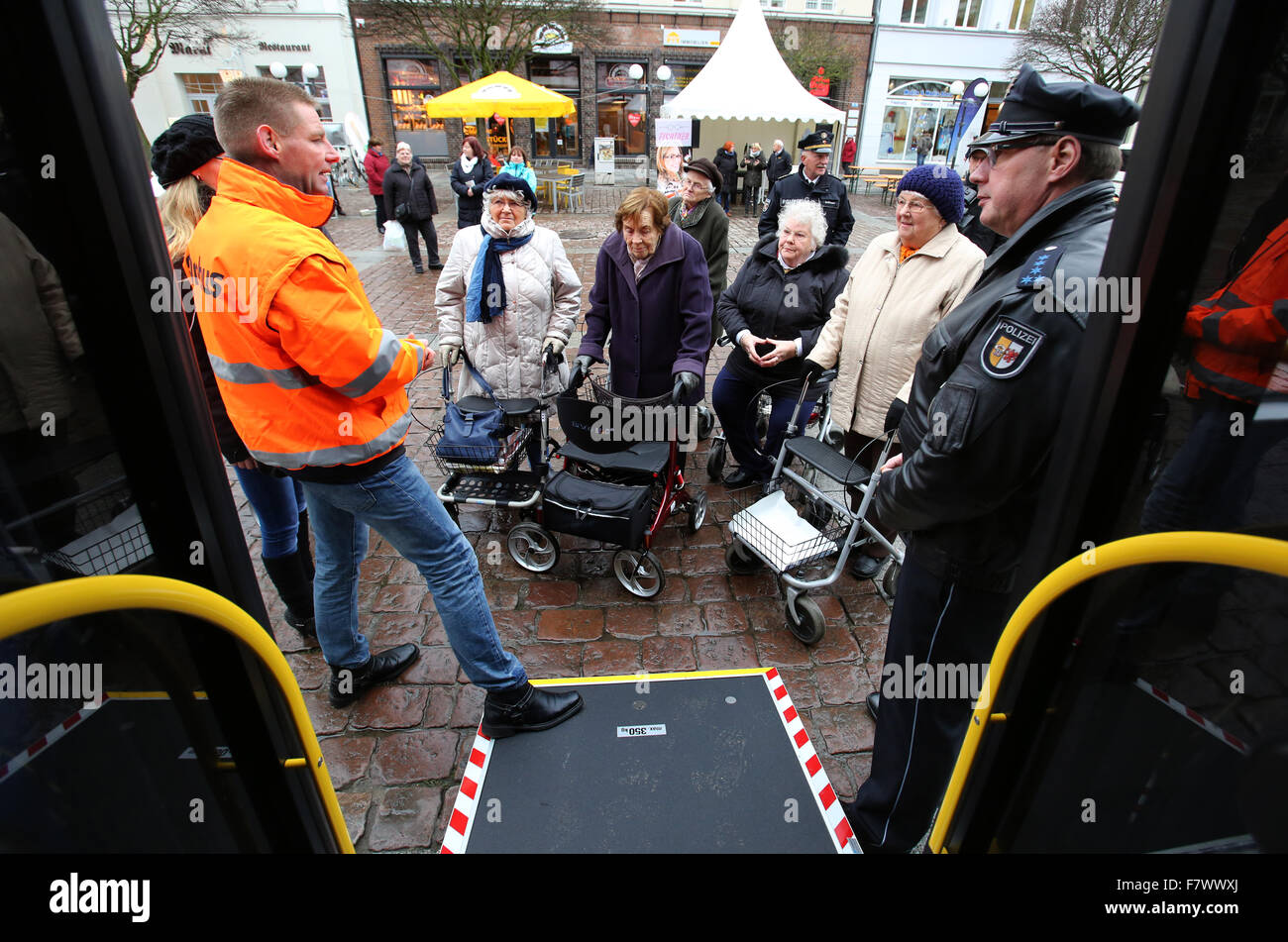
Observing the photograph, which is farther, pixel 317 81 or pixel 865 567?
pixel 317 81

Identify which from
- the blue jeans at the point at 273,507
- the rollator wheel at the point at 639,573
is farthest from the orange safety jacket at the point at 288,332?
the rollator wheel at the point at 639,573

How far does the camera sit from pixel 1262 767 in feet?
3.85

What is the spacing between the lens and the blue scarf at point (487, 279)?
381 centimetres

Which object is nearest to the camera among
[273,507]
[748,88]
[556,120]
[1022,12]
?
[273,507]

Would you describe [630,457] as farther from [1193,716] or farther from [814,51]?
[814,51]

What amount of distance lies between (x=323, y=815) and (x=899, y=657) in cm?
173

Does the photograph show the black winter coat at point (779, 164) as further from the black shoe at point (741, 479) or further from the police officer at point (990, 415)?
the police officer at point (990, 415)

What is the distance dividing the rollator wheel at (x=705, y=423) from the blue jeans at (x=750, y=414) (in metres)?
0.74

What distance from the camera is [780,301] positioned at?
427 cm

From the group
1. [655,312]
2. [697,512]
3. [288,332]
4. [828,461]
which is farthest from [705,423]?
[288,332]

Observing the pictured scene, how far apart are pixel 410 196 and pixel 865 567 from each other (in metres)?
9.75
